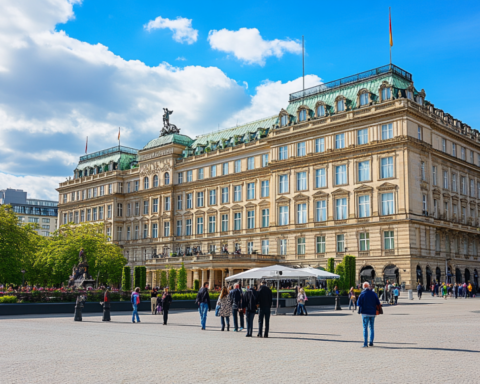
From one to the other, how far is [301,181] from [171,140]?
102ft

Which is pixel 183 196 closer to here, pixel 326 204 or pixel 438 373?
pixel 326 204

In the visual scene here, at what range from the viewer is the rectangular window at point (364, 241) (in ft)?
218

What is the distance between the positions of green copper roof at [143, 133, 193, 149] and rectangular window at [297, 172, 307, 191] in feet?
95.2

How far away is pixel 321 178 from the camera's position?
72.4m

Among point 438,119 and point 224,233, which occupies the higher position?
point 438,119

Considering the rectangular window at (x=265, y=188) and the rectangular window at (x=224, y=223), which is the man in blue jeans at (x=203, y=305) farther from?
the rectangular window at (x=224, y=223)

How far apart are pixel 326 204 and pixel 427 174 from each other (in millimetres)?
12860

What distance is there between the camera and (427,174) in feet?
222

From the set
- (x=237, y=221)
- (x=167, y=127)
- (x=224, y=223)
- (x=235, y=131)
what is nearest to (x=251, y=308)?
(x=237, y=221)

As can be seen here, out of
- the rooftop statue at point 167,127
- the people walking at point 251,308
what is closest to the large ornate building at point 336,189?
the rooftop statue at point 167,127

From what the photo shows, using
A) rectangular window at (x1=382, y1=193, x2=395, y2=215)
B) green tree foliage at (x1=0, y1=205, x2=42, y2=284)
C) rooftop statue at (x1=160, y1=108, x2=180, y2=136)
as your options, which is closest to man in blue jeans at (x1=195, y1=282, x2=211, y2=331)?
green tree foliage at (x1=0, y1=205, x2=42, y2=284)

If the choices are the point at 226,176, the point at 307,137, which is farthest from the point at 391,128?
the point at 226,176

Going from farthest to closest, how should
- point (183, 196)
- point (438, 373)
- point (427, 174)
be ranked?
point (183, 196)
point (427, 174)
point (438, 373)

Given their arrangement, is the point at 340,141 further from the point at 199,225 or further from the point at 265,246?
the point at 199,225
